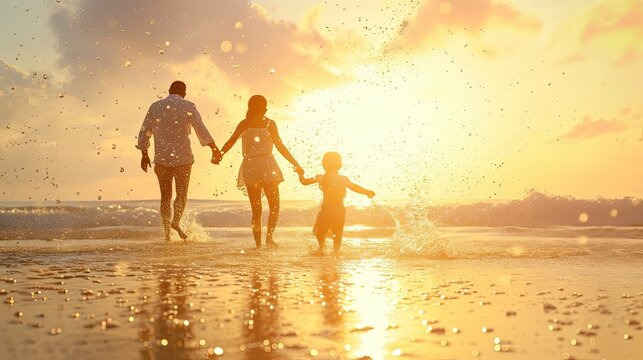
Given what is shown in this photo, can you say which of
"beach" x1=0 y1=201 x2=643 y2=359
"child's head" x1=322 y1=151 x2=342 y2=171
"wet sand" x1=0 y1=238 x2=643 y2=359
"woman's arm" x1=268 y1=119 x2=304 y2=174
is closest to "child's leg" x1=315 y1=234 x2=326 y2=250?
"child's head" x1=322 y1=151 x2=342 y2=171

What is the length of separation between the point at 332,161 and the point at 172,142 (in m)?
2.89

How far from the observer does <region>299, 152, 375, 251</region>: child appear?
9.60m

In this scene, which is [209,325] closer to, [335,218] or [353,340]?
[353,340]

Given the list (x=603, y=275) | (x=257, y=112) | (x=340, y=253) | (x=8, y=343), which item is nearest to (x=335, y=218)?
(x=340, y=253)

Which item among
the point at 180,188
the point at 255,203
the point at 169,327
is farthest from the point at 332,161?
the point at 169,327

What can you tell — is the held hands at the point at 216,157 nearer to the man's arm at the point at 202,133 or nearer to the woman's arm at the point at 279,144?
the man's arm at the point at 202,133

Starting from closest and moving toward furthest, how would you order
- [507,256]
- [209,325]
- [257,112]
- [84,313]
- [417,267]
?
[209,325], [84,313], [417,267], [507,256], [257,112]

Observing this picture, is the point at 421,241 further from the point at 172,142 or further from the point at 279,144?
the point at 172,142

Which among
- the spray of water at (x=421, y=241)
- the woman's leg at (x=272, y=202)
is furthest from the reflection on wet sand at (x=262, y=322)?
the woman's leg at (x=272, y=202)

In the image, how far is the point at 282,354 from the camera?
3.02 metres

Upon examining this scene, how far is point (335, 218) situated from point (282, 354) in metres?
6.59

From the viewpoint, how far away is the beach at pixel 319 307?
3189mm

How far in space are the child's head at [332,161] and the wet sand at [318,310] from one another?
244 cm

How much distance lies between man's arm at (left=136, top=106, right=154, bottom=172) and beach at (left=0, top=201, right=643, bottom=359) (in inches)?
112
